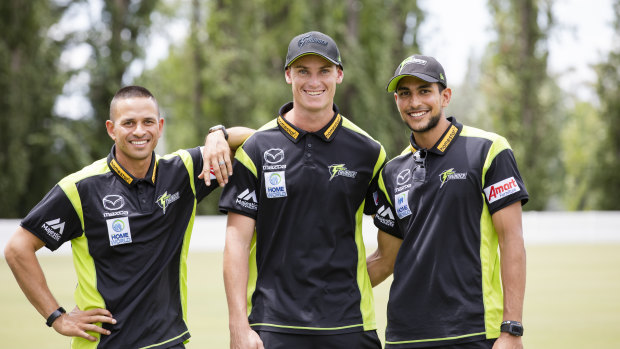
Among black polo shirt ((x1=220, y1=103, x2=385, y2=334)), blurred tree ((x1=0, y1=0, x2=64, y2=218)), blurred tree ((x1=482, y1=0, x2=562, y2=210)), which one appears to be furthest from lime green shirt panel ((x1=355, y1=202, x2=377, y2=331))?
blurred tree ((x1=482, y1=0, x2=562, y2=210))

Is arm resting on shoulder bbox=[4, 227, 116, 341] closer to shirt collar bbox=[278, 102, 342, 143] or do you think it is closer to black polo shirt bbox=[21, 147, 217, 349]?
black polo shirt bbox=[21, 147, 217, 349]

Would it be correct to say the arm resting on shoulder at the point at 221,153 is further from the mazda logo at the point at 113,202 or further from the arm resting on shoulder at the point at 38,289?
the arm resting on shoulder at the point at 38,289

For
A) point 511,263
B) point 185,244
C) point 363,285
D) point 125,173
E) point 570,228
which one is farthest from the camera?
point 570,228

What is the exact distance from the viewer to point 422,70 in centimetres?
411

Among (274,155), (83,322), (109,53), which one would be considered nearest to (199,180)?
(274,155)

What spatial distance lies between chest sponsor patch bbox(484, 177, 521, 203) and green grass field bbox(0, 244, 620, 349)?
4140 mm

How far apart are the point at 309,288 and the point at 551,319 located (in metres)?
6.10

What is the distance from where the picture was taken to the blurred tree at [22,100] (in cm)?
2080

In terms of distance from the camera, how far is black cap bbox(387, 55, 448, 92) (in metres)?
4.09

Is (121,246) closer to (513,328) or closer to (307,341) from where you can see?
(307,341)

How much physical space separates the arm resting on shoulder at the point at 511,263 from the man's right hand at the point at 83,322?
7.17 feet

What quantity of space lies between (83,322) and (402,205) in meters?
1.95

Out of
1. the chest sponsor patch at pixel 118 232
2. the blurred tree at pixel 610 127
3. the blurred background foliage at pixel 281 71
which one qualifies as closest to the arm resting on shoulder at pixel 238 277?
the chest sponsor patch at pixel 118 232

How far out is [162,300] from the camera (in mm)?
4094
